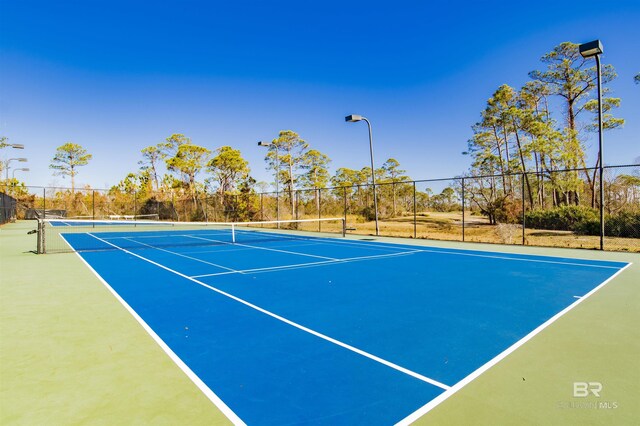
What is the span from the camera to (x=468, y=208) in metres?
35.5

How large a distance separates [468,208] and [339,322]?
3391 centimetres

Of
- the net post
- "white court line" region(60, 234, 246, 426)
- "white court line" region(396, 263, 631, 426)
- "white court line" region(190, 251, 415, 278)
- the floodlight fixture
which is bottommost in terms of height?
"white court line" region(396, 263, 631, 426)

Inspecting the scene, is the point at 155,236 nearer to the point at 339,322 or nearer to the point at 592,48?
the point at 339,322

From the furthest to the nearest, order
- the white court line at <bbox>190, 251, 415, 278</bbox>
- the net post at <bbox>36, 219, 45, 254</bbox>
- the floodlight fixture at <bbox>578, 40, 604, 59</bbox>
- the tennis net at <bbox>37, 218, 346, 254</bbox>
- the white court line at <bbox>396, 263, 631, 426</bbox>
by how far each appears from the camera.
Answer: the tennis net at <bbox>37, 218, 346, 254</bbox>
the net post at <bbox>36, 219, 45, 254</bbox>
the floodlight fixture at <bbox>578, 40, 604, 59</bbox>
the white court line at <bbox>190, 251, 415, 278</bbox>
the white court line at <bbox>396, 263, 631, 426</bbox>

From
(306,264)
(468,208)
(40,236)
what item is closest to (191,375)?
(306,264)

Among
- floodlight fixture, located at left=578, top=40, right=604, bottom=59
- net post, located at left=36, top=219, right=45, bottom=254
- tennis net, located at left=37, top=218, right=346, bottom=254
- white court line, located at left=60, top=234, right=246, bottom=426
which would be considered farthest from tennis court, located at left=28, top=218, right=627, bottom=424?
floodlight fixture, located at left=578, top=40, right=604, bottom=59

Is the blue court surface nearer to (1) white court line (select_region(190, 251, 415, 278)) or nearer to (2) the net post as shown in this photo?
(1) white court line (select_region(190, 251, 415, 278))

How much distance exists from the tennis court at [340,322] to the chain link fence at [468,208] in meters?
7.77

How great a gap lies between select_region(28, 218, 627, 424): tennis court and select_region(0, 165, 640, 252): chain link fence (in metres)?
7.77

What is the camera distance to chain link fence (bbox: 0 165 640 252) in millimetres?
17250

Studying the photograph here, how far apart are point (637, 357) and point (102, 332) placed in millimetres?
5708

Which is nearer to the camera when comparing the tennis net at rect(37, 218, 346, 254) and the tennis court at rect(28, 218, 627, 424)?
the tennis court at rect(28, 218, 627, 424)

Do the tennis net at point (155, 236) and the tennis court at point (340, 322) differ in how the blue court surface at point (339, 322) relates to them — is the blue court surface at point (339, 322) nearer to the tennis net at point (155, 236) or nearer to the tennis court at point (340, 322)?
the tennis court at point (340, 322)

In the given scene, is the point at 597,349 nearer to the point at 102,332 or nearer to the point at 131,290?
the point at 102,332
